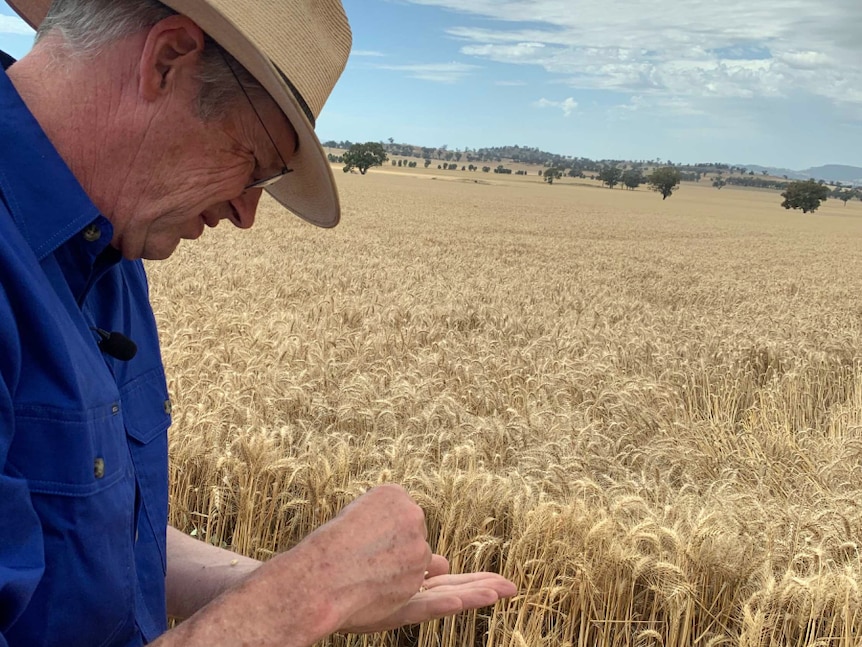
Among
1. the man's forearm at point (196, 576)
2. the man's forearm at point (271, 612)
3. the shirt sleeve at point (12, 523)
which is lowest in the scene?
the man's forearm at point (196, 576)

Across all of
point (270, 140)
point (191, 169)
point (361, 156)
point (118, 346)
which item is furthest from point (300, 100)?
point (361, 156)

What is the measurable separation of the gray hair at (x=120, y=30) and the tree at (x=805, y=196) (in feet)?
332

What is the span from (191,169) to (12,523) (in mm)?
725

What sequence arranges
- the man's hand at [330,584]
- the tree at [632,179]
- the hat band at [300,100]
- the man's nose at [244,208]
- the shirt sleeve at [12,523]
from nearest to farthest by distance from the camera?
the shirt sleeve at [12,523] < the man's hand at [330,584] < the hat band at [300,100] < the man's nose at [244,208] < the tree at [632,179]

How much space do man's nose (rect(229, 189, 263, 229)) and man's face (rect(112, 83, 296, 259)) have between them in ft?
0.15

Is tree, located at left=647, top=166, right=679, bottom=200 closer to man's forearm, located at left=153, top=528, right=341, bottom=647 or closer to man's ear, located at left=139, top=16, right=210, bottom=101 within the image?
man's ear, located at left=139, top=16, right=210, bottom=101

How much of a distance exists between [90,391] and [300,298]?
8746 millimetres

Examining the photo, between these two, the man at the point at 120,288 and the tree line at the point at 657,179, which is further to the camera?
the tree line at the point at 657,179

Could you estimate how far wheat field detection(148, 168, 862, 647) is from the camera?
2.87 meters

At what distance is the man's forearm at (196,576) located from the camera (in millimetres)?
1839

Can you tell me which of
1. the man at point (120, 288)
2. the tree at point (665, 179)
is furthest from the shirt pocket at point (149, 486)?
the tree at point (665, 179)

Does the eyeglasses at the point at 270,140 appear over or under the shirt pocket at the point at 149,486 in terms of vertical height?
over

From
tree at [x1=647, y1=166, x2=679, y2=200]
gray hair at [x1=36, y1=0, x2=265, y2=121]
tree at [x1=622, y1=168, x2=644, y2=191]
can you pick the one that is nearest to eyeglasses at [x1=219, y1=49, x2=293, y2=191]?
gray hair at [x1=36, y1=0, x2=265, y2=121]

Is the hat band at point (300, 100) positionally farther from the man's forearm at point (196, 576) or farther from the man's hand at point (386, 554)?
the man's forearm at point (196, 576)
